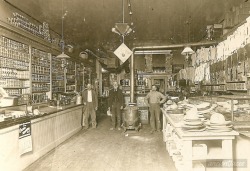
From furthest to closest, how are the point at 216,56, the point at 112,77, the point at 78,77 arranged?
the point at 112,77, the point at 78,77, the point at 216,56

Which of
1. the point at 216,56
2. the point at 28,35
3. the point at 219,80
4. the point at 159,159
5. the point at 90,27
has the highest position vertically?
the point at 90,27

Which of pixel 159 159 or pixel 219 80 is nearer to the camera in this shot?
pixel 159 159

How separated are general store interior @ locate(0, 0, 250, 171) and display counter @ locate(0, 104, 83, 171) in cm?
2

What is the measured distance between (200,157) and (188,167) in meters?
0.21

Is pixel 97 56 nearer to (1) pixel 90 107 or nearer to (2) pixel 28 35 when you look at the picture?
(1) pixel 90 107

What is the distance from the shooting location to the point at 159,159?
17.8 ft

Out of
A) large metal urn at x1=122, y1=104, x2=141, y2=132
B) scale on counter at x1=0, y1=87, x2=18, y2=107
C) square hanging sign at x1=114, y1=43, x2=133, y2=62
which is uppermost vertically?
square hanging sign at x1=114, y1=43, x2=133, y2=62

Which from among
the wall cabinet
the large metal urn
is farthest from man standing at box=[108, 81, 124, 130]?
the wall cabinet

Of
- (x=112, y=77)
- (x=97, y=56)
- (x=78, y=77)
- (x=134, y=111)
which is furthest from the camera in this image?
(x=112, y=77)

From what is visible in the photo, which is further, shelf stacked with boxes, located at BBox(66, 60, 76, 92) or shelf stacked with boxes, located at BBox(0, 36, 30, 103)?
shelf stacked with boxes, located at BBox(66, 60, 76, 92)

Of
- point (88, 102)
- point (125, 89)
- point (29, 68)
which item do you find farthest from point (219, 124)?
point (125, 89)

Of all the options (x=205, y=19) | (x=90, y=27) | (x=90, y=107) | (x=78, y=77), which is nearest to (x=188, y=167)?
(x=90, y=107)

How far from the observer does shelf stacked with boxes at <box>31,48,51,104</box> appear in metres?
7.86

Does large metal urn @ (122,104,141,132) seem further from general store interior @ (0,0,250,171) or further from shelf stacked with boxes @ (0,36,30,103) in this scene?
shelf stacked with boxes @ (0,36,30,103)
